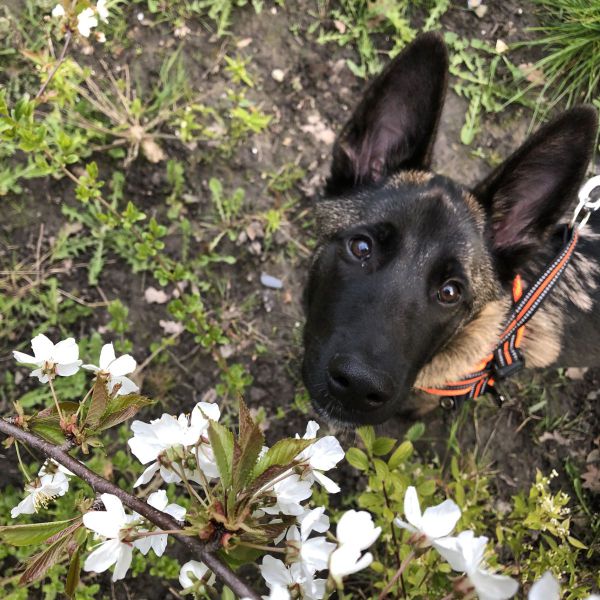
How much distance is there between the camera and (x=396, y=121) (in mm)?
2879

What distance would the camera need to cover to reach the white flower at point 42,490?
126 centimetres

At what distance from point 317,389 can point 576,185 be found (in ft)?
5.23

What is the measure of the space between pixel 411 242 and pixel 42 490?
6.32 ft

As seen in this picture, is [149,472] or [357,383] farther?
[357,383]

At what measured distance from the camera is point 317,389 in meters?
2.58

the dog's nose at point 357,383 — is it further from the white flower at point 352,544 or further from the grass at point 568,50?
the grass at point 568,50

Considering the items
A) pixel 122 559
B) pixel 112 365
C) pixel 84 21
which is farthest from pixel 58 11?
pixel 122 559

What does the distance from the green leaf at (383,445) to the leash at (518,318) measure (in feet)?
4.81

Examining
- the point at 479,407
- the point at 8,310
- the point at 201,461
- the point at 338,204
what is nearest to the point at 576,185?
the point at 338,204

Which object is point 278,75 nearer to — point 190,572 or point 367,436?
point 367,436

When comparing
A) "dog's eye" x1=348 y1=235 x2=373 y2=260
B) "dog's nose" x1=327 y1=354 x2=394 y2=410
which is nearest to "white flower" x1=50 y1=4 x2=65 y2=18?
"dog's eye" x1=348 y1=235 x2=373 y2=260

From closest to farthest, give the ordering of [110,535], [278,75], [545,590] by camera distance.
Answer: [545,590] → [110,535] → [278,75]

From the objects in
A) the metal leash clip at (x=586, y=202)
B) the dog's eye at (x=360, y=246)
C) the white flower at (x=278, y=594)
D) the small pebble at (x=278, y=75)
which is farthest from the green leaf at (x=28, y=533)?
the small pebble at (x=278, y=75)

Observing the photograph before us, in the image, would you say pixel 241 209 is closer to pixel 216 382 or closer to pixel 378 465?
pixel 216 382
